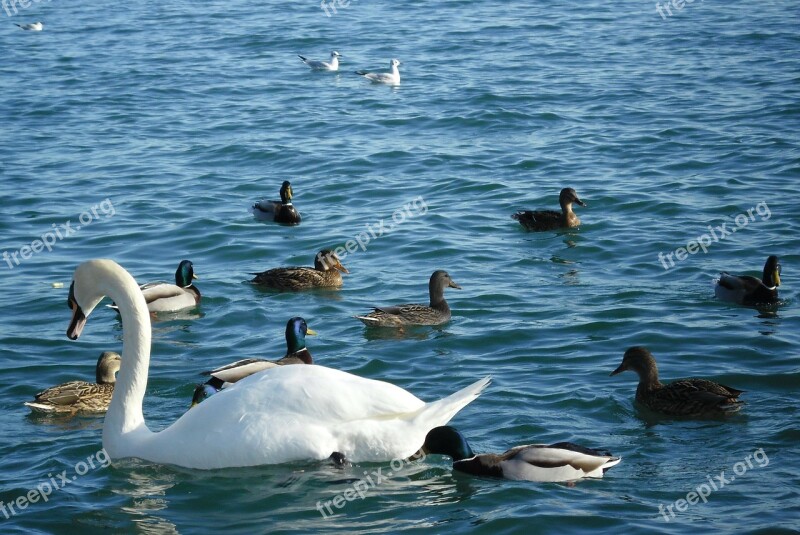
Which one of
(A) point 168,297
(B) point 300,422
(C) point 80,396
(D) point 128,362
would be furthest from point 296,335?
(B) point 300,422

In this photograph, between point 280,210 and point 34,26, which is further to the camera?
point 34,26

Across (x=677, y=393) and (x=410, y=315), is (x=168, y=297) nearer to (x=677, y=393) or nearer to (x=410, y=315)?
(x=410, y=315)

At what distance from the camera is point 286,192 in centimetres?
1559

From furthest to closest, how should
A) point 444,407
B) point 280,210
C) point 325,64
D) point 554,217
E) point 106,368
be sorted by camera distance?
1. point 325,64
2. point 280,210
3. point 554,217
4. point 106,368
5. point 444,407

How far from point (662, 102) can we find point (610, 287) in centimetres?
862

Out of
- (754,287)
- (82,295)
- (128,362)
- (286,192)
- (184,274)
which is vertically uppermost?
(82,295)

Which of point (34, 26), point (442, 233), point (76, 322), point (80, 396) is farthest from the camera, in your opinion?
point (34, 26)

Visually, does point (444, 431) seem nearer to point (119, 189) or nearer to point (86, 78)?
point (119, 189)

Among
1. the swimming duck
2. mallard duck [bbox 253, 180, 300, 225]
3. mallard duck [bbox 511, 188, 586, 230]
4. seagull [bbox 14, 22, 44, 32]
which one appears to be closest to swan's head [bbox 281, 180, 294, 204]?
mallard duck [bbox 253, 180, 300, 225]

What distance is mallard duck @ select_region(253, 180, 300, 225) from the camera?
608 inches

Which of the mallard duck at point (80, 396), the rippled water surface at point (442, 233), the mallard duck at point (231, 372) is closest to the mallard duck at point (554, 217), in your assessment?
the rippled water surface at point (442, 233)

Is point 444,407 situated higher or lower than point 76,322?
lower

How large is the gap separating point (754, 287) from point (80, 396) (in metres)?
6.35

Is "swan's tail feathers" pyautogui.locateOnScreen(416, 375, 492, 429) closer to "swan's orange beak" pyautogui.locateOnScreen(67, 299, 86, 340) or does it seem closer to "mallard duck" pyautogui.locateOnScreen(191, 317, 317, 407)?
"mallard duck" pyautogui.locateOnScreen(191, 317, 317, 407)
